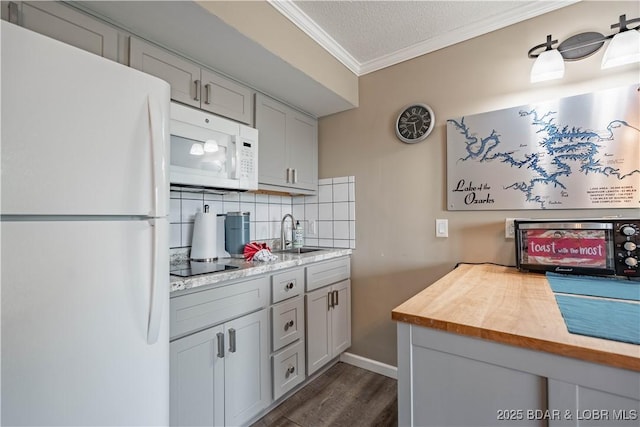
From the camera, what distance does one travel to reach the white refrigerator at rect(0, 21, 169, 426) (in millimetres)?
729

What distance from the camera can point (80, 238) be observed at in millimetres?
821

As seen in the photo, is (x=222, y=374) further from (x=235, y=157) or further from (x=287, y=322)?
(x=235, y=157)

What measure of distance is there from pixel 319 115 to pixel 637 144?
1.94m

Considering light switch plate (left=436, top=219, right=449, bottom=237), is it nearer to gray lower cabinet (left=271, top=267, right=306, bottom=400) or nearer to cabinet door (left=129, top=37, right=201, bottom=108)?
gray lower cabinet (left=271, top=267, right=306, bottom=400)

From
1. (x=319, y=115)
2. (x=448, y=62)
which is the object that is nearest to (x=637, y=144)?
(x=448, y=62)

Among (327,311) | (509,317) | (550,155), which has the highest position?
(550,155)

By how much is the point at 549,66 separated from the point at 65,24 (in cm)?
215

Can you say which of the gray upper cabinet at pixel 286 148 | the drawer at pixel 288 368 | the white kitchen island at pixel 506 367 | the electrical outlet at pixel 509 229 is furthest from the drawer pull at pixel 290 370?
the electrical outlet at pixel 509 229

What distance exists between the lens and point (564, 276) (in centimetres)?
128

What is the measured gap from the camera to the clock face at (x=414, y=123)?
6.39ft

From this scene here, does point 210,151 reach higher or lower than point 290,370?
higher

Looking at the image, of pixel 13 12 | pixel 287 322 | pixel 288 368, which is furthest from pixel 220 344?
pixel 13 12

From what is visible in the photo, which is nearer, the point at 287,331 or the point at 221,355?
the point at 221,355

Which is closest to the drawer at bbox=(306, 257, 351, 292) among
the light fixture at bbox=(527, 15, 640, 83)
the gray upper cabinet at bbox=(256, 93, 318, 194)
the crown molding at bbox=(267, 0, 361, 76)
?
the gray upper cabinet at bbox=(256, 93, 318, 194)
